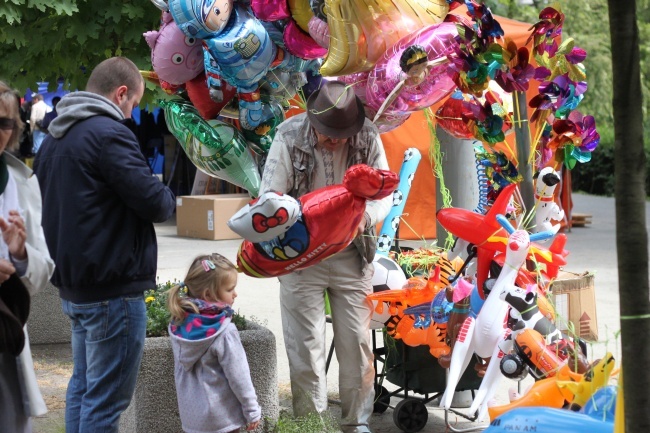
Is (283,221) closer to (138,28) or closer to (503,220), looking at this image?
(503,220)

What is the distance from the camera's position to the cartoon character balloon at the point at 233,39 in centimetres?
541

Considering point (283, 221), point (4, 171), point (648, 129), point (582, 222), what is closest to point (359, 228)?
point (283, 221)

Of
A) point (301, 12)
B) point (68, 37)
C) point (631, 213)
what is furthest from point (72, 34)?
point (631, 213)

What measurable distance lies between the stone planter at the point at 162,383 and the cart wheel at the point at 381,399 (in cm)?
100

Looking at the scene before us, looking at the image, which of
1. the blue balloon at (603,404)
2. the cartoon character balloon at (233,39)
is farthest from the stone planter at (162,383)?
the blue balloon at (603,404)

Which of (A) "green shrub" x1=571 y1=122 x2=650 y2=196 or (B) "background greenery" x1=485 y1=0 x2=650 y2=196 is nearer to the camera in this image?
(B) "background greenery" x1=485 y1=0 x2=650 y2=196

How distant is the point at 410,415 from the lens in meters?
5.77

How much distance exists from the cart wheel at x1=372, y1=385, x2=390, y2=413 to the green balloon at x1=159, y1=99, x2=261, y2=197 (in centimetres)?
142

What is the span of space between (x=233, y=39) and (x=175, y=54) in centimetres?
45

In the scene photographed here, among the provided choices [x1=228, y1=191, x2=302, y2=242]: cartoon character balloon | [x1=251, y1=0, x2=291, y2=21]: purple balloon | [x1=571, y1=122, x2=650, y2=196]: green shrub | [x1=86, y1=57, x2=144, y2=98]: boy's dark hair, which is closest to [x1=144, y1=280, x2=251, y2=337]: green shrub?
[x1=228, y1=191, x2=302, y2=242]: cartoon character balloon

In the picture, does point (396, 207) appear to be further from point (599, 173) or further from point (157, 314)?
point (599, 173)

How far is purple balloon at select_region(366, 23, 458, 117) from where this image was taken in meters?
5.01

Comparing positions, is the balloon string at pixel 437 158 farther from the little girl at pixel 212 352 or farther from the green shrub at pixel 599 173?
the green shrub at pixel 599 173

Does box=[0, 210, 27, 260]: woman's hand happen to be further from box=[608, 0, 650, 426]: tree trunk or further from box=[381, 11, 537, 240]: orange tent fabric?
box=[381, 11, 537, 240]: orange tent fabric
